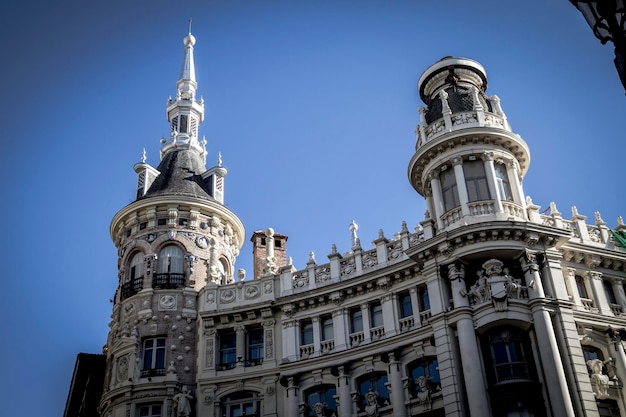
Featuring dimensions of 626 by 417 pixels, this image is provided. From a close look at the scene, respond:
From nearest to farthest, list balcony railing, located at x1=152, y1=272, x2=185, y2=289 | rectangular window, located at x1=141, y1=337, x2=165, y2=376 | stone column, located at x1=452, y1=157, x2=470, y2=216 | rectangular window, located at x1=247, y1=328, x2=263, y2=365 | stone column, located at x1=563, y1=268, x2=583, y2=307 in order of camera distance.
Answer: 1. stone column, located at x1=563, y1=268, x2=583, y2=307
2. stone column, located at x1=452, y1=157, x2=470, y2=216
3. rectangular window, located at x1=247, y1=328, x2=263, y2=365
4. rectangular window, located at x1=141, y1=337, x2=165, y2=376
5. balcony railing, located at x1=152, y1=272, x2=185, y2=289

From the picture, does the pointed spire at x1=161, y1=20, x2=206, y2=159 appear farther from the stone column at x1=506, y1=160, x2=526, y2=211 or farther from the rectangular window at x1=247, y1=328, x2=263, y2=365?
the stone column at x1=506, y1=160, x2=526, y2=211

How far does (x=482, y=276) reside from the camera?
3225 centimetres

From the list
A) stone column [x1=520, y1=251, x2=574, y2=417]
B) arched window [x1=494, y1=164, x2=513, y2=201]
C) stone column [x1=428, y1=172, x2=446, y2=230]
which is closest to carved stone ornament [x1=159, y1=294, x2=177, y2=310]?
stone column [x1=428, y1=172, x2=446, y2=230]

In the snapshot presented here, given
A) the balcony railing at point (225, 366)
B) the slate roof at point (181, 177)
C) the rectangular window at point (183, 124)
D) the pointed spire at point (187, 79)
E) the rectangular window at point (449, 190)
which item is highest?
the pointed spire at point (187, 79)

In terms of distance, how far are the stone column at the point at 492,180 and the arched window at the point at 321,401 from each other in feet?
38.0

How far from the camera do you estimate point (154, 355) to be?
39312 millimetres

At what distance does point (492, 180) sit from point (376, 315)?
8.48 metres

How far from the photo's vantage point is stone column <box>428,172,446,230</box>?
35.0m

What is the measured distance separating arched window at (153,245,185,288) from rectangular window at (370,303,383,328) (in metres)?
11.4

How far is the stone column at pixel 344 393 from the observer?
34.5 meters

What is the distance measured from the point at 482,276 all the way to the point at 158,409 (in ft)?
58.4

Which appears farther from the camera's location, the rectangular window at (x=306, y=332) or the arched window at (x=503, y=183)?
the rectangular window at (x=306, y=332)

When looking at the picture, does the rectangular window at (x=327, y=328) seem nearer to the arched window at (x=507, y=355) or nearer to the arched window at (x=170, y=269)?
the arched window at (x=507, y=355)

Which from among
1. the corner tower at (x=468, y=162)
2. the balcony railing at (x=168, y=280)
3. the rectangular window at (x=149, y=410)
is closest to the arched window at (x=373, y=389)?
the corner tower at (x=468, y=162)
